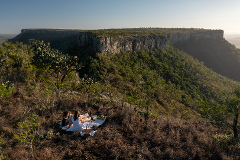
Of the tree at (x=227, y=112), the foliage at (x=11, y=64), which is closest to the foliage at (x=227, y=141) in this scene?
the tree at (x=227, y=112)

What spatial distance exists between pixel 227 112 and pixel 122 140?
4820 millimetres

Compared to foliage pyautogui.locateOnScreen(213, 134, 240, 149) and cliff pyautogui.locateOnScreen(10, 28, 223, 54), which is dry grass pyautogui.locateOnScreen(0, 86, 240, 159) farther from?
cliff pyautogui.locateOnScreen(10, 28, 223, 54)

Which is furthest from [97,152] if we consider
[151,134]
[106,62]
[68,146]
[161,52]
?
[161,52]

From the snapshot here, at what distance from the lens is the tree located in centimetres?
539

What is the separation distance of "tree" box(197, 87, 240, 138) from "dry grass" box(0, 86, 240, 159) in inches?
24.2

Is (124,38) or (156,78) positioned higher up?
(124,38)

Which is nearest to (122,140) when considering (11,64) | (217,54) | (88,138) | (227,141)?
(88,138)

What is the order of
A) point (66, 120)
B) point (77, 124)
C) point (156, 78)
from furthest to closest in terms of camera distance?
point (156, 78) → point (66, 120) → point (77, 124)

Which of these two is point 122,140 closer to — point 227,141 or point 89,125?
point 89,125

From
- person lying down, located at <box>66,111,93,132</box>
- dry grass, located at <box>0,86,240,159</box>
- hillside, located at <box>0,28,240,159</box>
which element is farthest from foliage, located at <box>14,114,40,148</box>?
person lying down, located at <box>66,111,93,132</box>

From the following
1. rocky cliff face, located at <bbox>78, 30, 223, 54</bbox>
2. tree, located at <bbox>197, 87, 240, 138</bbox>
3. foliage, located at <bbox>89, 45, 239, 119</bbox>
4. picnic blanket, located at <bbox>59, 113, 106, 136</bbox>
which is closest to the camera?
tree, located at <bbox>197, 87, 240, 138</bbox>

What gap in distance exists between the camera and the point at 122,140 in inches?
221

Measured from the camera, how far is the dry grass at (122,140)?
15.6ft

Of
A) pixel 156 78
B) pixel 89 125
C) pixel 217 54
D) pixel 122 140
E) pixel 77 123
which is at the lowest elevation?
pixel 156 78
